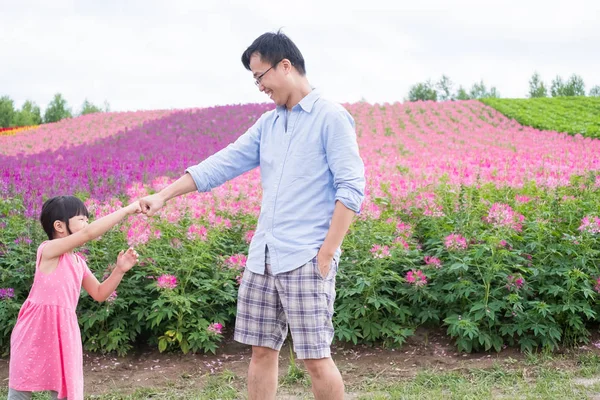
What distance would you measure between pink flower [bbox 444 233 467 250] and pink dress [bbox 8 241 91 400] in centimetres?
280

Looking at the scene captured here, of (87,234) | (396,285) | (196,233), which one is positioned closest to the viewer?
(87,234)

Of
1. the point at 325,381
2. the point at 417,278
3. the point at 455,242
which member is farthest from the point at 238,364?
the point at 325,381

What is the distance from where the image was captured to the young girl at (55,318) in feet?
10.3

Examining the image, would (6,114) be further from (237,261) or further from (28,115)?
(237,261)

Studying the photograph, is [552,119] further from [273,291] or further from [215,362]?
[273,291]

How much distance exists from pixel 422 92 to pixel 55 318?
3474 cm

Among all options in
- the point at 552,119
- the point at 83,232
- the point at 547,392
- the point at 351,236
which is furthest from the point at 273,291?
the point at 552,119

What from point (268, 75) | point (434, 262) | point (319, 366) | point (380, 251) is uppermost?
point (268, 75)

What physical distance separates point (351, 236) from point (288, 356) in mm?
1045

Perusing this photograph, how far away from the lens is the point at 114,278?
3.26 meters

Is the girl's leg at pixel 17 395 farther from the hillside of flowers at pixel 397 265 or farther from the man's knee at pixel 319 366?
the hillside of flowers at pixel 397 265

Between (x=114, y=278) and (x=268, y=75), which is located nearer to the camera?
(x=268, y=75)

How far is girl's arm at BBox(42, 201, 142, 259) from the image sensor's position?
307cm

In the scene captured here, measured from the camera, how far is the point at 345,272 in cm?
528
